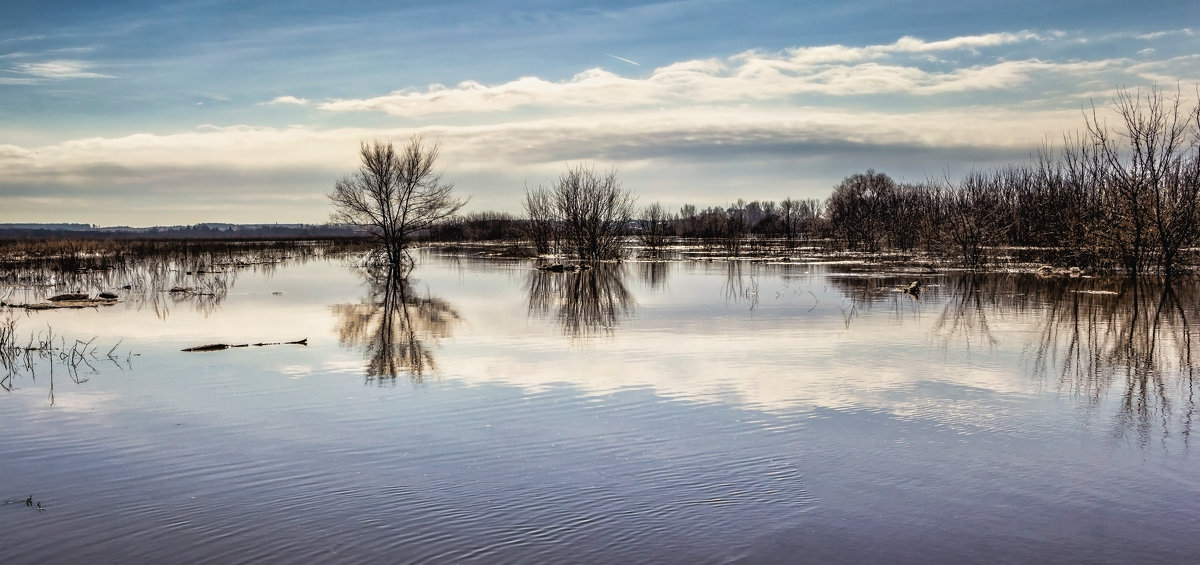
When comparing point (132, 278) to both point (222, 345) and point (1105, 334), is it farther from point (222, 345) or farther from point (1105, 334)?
point (1105, 334)

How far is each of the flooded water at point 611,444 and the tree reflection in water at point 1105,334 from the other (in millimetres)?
79

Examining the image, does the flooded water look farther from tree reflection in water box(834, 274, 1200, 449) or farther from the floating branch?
the floating branch

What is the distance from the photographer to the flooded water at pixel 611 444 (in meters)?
5.18

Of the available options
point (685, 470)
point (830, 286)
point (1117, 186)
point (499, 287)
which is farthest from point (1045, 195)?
point (685, 470)

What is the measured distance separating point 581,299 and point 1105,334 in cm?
1128

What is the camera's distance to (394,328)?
52.4 feet

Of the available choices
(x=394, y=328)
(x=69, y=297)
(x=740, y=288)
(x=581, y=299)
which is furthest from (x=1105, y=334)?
(x=69, y=297)

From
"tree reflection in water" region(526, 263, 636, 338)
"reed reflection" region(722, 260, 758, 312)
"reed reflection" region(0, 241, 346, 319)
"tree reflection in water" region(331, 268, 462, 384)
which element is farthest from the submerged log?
"reed reflection" region(722, 260, 758, 312)

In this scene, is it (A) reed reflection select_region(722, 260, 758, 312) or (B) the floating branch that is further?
(A) reed reflection select_region(722, 260, 758, 312)

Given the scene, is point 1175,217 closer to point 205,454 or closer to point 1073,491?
point 1073,491

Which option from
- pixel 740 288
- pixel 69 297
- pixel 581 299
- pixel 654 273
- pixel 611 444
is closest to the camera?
pixel 611 444

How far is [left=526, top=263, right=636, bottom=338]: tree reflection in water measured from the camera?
1623 cm

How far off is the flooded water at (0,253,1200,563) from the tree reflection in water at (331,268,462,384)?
12 cm

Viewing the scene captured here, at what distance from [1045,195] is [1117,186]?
17.7m
